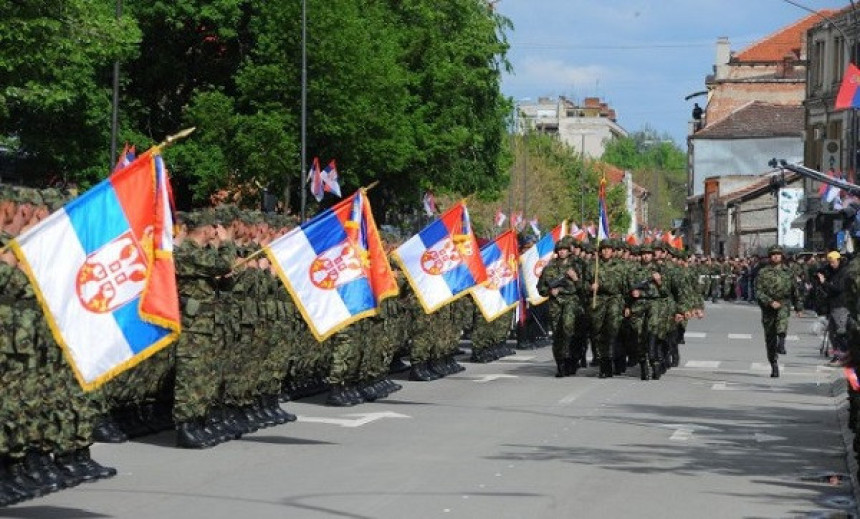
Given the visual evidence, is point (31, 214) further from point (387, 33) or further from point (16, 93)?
point (387, 33)

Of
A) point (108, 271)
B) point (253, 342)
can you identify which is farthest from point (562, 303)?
point (108, 271)

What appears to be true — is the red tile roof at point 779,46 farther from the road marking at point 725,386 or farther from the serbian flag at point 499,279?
the road marking at point 725,386

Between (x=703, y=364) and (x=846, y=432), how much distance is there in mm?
12584

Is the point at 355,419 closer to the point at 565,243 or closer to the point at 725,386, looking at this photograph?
the point at 725,386

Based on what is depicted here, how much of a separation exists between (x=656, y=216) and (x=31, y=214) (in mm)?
169672

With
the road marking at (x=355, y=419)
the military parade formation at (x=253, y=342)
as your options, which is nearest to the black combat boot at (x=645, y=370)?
the military parade formation at (x=253, y=342)

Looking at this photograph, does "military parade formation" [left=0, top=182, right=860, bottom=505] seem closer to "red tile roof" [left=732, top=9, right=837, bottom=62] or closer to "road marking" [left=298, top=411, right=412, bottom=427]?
"road marking" [left=298, top=411, right=412, bottom=427]

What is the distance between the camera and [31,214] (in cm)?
1368

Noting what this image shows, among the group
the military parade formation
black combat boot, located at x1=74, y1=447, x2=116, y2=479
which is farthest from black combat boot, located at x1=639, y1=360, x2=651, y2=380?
black combat boot, located at x1=74, y1=447, x2=116, y2=479

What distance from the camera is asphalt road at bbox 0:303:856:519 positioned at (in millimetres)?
12570

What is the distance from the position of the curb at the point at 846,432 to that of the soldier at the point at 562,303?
3688 millimetres

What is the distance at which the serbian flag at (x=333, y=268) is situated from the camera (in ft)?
57.7

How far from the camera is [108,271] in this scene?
1180cm

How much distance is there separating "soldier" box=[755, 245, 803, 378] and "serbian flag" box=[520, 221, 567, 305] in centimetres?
764
